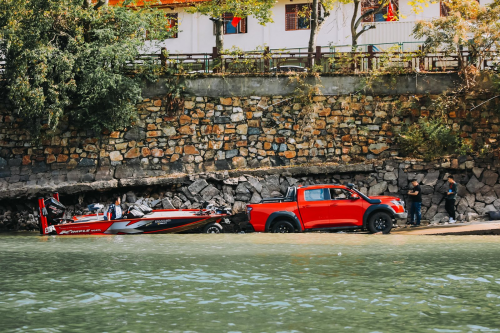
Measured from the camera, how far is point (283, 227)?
755 inches

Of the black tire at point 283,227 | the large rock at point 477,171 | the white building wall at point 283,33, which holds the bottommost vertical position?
the black tire at point 283,227

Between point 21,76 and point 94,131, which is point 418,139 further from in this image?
point 21,76

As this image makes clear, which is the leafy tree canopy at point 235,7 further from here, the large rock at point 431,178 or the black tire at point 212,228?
the large rock at point 431,178

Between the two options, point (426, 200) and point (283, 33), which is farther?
point (283, 33)

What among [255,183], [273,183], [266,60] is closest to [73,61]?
[266,60]

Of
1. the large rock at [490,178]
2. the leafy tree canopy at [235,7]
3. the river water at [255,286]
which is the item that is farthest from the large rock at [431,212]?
the leafy tree canopy at [235,7]

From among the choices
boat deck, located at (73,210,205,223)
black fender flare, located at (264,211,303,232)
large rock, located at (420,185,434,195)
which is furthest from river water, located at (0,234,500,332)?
large rock, located at (420,185,434,195)

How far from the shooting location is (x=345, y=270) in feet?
40.1

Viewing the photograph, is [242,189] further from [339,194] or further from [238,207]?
[339,194]

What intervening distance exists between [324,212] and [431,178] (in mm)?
4728

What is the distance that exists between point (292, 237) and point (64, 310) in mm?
9745

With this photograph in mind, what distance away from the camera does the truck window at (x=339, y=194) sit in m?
19.2

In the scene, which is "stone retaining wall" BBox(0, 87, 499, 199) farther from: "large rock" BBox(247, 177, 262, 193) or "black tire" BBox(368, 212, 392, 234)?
"black tire" BBox(368, 212, 392, 234)

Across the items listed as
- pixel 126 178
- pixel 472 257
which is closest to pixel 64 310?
pixel 472 257
